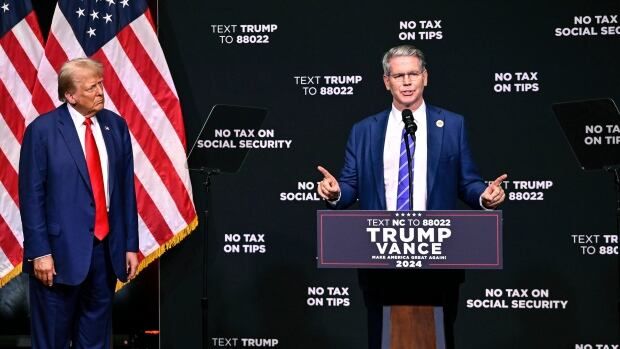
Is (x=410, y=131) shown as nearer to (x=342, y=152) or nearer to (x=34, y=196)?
(x=34, y=196)

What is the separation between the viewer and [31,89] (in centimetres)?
571

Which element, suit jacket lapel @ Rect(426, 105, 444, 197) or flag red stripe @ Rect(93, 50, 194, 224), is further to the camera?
flag red stripe @ Rect(93, 50, 194, 224)

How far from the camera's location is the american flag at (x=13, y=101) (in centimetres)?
564

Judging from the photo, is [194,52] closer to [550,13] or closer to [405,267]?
[550,13]

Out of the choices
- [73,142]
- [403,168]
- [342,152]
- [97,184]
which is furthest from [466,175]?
[73,142]

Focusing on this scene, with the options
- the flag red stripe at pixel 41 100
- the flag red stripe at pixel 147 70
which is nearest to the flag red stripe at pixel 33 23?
the flag red stripe at pixel 41 100

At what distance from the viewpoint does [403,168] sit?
13.6 ft

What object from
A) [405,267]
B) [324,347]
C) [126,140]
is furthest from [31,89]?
[405,267]

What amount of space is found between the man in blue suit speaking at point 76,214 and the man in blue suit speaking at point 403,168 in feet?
3.41

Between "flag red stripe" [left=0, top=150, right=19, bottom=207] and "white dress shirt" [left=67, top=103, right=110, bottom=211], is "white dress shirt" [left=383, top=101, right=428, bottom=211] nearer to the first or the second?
"white dress shirt" [left=67, top=103, right=110, bottom=211]

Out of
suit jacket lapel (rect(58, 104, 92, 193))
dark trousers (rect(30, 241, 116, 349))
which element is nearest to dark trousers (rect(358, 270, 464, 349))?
dark trousers (rect(30, 241, 116, 349))

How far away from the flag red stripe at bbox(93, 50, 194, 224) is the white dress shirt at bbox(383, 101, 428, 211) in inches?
69.7

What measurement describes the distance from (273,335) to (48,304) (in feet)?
6.46

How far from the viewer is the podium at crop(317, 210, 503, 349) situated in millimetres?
3650
